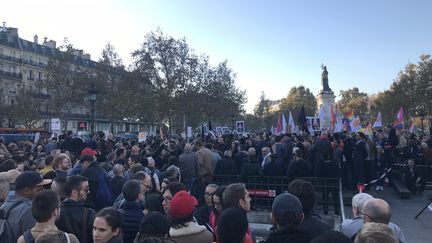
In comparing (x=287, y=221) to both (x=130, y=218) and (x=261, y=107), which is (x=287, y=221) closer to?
(x=130, y=218)

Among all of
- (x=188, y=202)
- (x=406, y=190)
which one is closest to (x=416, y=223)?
(x=406, y=190)

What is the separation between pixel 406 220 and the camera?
9.72 metres

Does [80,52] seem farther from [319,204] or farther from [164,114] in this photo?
[319,204]

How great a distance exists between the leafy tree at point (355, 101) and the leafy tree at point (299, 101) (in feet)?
22.9

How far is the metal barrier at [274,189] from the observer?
9.65m

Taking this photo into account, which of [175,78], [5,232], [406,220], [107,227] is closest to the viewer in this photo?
[107,227]

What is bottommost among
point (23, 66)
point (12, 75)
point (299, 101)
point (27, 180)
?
→ point (27, 180)

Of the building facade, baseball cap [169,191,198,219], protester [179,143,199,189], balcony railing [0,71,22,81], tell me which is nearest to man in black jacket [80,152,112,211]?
baseball cap [169,191,198,219]

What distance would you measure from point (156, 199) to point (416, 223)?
742 cm

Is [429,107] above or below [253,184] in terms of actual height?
above

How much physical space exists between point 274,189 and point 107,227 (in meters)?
6.63

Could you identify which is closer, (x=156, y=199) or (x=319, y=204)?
(x=156, y=199)

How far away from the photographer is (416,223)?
9.45 metres

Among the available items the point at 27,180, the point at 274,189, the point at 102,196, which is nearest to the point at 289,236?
the point at 27,180
